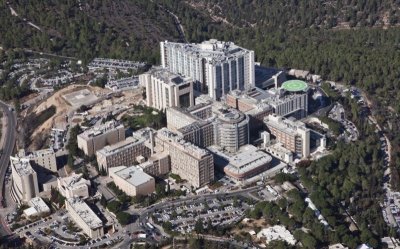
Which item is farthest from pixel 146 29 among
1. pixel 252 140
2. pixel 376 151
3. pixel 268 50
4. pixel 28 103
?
pixel 376 151

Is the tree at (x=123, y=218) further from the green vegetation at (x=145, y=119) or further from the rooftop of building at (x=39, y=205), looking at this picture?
the green vegetation at (x=145, y=119)

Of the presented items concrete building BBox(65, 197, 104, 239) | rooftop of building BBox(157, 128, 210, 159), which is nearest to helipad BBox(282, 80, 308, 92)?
rooftop of building BBox(157, 128, 210, 159)

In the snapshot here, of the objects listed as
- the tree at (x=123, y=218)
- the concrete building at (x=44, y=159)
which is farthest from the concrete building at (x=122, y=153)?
the tree at (x=123, y=218)

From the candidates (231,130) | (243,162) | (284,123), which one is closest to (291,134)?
(284,123)

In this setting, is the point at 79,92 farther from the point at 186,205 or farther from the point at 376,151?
the point at 376,151

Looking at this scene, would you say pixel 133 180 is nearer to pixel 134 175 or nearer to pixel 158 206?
pixel 134 175

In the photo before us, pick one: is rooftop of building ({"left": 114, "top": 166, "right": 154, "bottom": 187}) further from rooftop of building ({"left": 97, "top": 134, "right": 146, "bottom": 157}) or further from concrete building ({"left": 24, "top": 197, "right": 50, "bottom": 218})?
concrete building ({"left": 24, "top": 197, "right": 50, "bottom": 218})
